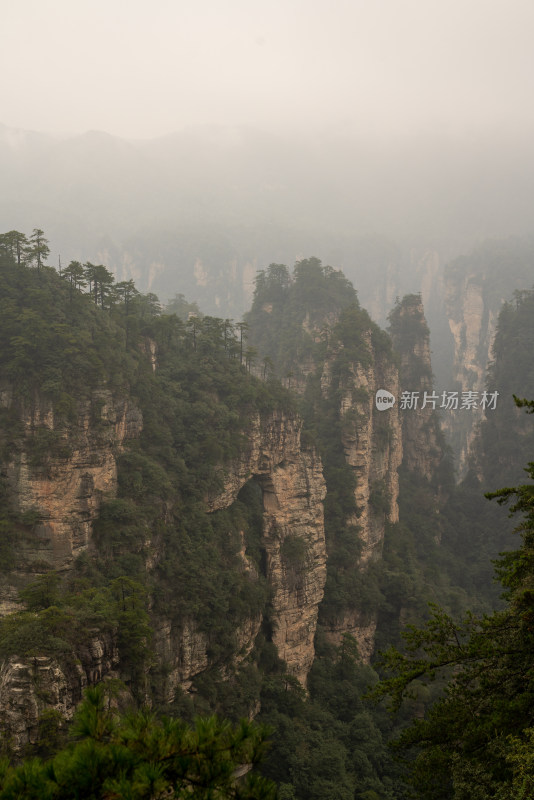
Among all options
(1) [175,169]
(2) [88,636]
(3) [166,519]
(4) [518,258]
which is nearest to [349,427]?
(3) [166,519]

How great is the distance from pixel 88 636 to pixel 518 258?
3685 inches

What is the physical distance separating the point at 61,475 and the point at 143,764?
1692 cm

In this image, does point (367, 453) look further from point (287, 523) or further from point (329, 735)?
point (329, 735)

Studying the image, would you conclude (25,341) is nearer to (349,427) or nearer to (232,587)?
(232,587)

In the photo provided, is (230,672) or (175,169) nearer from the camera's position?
(230,672)

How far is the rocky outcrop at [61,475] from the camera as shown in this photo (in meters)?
20.4

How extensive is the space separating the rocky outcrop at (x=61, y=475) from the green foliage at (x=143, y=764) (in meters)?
15.4

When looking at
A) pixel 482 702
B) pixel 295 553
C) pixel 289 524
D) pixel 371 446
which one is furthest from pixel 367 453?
pixel 482 702

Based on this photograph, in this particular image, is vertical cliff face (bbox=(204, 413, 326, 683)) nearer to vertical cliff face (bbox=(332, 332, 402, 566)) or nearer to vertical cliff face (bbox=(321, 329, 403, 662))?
vertical cliff face (bbox=(321, 329, 403, 662))

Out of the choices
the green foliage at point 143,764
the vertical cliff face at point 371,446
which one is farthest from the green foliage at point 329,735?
the green foliage at point 143,764

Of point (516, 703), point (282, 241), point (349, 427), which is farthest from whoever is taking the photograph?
point (282, 241)

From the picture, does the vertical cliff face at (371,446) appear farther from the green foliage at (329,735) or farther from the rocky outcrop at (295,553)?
the green foliage at (329,735)

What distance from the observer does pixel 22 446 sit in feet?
67.6

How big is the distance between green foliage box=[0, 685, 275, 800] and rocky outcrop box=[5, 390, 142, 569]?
50.4 ft
